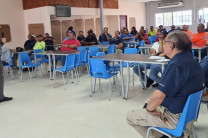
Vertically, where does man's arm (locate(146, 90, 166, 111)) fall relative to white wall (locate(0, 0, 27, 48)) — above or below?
below

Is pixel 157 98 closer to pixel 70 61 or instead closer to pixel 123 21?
pixel 70 61

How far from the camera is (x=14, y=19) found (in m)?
10.4

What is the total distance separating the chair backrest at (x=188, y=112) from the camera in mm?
1736

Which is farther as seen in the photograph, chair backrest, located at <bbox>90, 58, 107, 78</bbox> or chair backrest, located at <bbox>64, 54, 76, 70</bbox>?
chair backrest, located at <bbox>64, 54, 76, 70</bbox>

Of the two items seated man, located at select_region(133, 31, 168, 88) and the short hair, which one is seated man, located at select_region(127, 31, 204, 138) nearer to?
the short hair

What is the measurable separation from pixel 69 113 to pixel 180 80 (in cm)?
237

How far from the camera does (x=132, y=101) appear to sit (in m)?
4.10

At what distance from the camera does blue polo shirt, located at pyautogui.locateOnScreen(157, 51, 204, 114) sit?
177 centimetres

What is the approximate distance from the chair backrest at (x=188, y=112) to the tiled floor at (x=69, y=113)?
0.98m

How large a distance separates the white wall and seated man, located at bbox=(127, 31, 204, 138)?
371 inches

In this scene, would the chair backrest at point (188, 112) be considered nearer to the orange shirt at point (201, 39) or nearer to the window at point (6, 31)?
the orange shirt at point (201, 39)

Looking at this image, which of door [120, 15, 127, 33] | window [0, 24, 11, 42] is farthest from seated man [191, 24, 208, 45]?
door [120, 15, 127, 33]

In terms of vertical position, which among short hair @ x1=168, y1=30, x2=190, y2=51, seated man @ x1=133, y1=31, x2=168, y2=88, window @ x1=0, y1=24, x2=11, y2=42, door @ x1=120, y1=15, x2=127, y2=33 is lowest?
seated man @ x1=133, y1=31, x2=168, y2=88

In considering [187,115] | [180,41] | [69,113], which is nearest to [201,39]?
[69,113]
